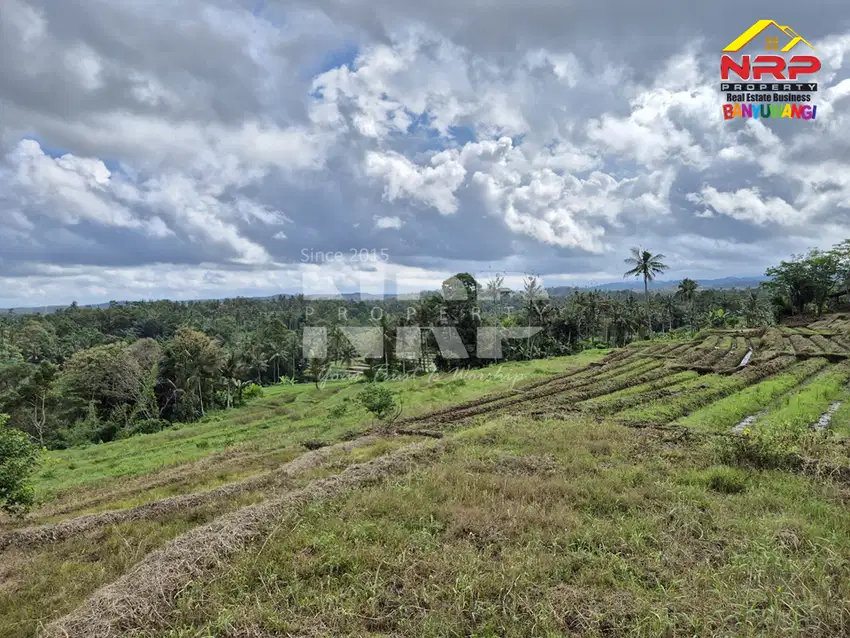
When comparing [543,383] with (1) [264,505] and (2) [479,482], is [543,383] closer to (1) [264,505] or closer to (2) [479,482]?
(2) [479,482]

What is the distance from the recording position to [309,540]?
293 inches

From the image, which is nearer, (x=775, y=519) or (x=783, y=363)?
(x=775, y=519)

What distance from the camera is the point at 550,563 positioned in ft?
21.6

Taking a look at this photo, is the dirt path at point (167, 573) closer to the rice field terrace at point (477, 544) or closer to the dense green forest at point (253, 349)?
the rice field terrace at point (477, 544)

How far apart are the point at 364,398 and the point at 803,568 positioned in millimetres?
18433

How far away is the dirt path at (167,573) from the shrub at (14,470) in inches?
277

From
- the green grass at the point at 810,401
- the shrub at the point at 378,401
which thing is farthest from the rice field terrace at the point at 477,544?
the shrub at the point at 378,401

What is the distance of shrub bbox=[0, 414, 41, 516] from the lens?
11.2 meters

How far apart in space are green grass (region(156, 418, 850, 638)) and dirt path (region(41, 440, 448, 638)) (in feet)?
0.90

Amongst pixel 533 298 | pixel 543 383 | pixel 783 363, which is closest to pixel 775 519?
pixel 543 383

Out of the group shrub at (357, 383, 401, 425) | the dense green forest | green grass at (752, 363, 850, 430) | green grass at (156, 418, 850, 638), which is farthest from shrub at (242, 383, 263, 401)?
green grass at (752, 363, 850, 430)

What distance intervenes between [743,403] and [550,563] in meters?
18.4

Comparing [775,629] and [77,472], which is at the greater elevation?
[775,629]

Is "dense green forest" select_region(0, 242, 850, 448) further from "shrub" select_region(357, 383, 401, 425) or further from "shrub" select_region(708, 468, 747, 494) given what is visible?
"shrub" select_region(708, 468, 747, 494)
